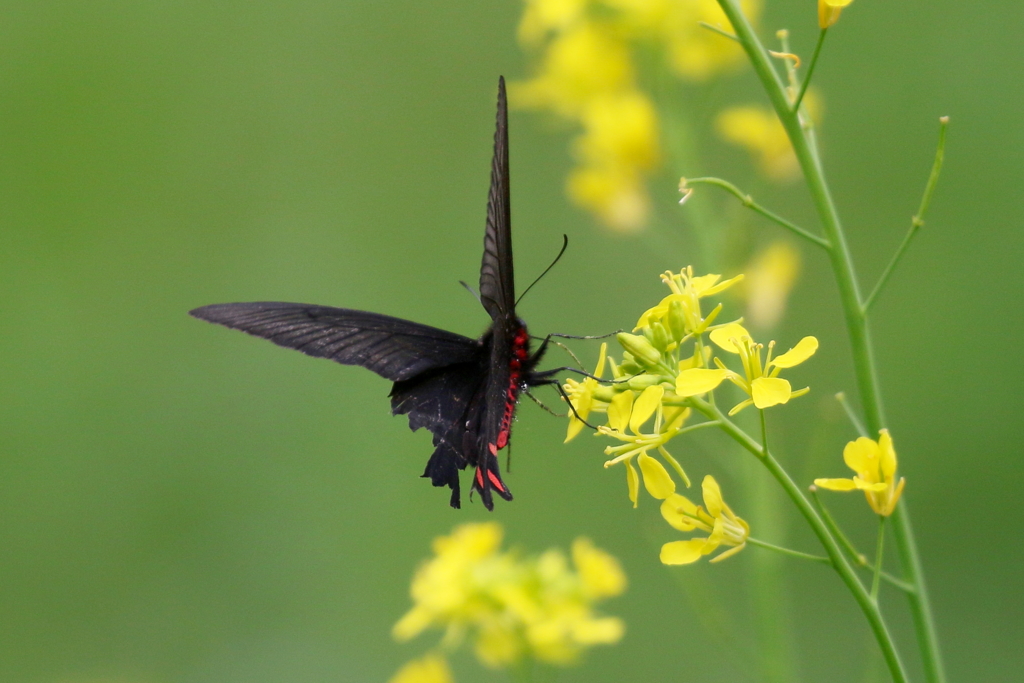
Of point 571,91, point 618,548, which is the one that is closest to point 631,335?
point 571,91

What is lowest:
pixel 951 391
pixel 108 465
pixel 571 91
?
pixel 951 391

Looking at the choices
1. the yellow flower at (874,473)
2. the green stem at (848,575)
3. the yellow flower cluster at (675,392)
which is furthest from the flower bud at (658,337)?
the yellow flower at (874,473)

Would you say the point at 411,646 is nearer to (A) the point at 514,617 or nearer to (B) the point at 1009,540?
(A) the point at 514,617

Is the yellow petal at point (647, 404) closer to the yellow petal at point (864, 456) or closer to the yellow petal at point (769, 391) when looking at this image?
the yellow petal at point (769, 391)

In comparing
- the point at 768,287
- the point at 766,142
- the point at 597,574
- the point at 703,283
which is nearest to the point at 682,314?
the point at 703,283

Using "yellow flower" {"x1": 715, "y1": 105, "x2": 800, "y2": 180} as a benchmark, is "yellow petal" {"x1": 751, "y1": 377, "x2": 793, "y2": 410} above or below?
below

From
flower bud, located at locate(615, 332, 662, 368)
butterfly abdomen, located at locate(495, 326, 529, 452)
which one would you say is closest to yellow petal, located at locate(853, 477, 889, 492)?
flower bud, located at locate(615, 332, 662, 368)

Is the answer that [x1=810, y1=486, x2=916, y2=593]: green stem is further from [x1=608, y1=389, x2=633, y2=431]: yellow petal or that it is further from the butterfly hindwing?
the butterfly hindwing
